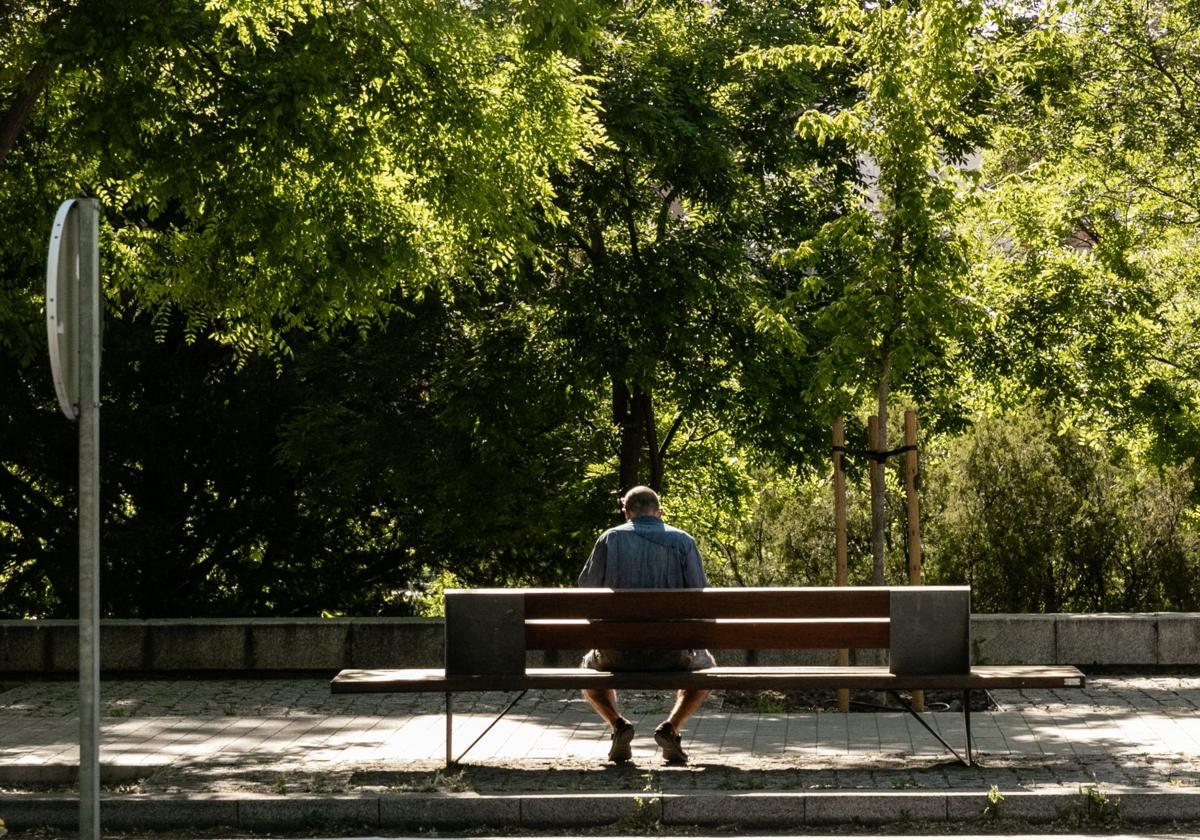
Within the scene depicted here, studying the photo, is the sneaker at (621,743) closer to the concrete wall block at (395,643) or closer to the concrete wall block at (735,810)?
the concrete wall block at (735,810)

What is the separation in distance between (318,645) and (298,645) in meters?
0.15

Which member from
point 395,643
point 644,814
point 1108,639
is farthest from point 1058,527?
point 644,814

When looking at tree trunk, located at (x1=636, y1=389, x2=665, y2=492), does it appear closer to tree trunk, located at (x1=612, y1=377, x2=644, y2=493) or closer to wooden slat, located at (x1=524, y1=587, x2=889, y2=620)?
tree trunk, located at (x1=612, y1=377, x2=644, y2=493)

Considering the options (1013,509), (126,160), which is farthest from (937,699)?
(1013,509)

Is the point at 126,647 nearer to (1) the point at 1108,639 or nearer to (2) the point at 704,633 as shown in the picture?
(2) the point at 704,633

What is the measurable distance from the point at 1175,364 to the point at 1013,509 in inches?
90.7

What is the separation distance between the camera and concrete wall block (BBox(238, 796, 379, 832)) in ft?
25.1

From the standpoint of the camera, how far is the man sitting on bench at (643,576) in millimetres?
8828

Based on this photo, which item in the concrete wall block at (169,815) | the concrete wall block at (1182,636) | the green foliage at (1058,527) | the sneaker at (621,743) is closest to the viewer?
the concrete wall block at (169,815)

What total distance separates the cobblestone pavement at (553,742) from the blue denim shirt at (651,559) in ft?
3.02

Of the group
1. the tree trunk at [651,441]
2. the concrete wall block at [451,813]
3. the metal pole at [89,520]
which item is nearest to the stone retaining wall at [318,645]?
the concrete wall block at [451,813]

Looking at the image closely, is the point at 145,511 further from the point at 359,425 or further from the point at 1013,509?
the point at 1013,509

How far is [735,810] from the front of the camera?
7.61 metres

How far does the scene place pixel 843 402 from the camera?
38.1 feet
